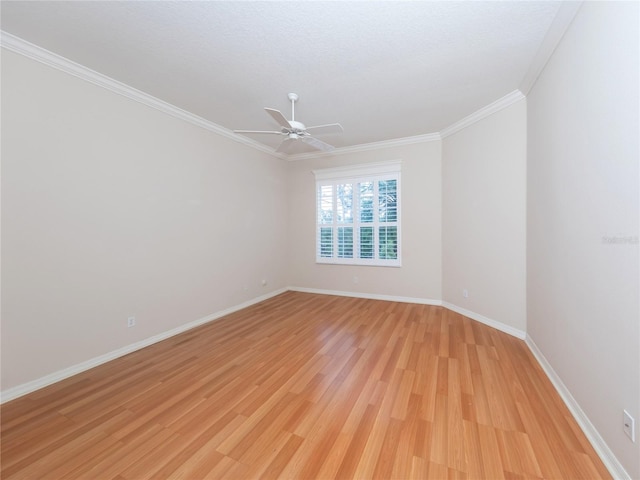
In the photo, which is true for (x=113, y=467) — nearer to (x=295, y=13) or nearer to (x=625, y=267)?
(x=625, y=267)

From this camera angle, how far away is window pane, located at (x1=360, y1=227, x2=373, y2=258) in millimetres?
4926

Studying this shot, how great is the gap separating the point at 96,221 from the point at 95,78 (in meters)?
1.45

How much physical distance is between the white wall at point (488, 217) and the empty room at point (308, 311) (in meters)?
0.03

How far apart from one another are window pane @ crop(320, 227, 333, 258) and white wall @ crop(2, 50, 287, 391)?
Answer: 2.03m

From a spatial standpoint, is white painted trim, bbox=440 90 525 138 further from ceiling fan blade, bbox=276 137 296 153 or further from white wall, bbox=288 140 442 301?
ceiling fan blade, bbox=276 137 296 153

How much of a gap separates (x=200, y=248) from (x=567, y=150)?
13.6 feet

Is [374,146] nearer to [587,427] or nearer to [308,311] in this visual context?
[308,311]

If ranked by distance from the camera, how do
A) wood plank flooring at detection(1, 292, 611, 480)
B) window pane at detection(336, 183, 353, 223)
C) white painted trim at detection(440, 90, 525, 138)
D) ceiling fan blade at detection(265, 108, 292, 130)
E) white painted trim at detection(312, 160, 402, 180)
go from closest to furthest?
wood plank flooring at detection(1, 292, 611, 480)
ceiling fan blade at detection(265, 108, 292, 130)
white painted trim at detection(440, 90, 525, 138)
white painted trim at detection(312, 160, 402, 180)
window pane at detection(336, 183, 353, 223)

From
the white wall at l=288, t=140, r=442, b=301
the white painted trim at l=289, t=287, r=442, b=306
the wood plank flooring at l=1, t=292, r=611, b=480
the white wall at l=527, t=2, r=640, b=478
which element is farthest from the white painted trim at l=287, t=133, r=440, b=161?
the wood plank flooring at l=1, t=292, r=611, b=480

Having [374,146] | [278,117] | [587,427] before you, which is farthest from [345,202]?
[587,427]

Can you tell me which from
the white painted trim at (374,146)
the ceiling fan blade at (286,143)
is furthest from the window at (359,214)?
the ceiling fan blade at (286,143)

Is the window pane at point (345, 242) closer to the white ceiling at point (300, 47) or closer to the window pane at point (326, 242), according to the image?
the window pane at point (326, 242)

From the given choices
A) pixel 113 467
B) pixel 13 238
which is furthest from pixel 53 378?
pixel 113 467

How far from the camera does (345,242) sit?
17.0ft
